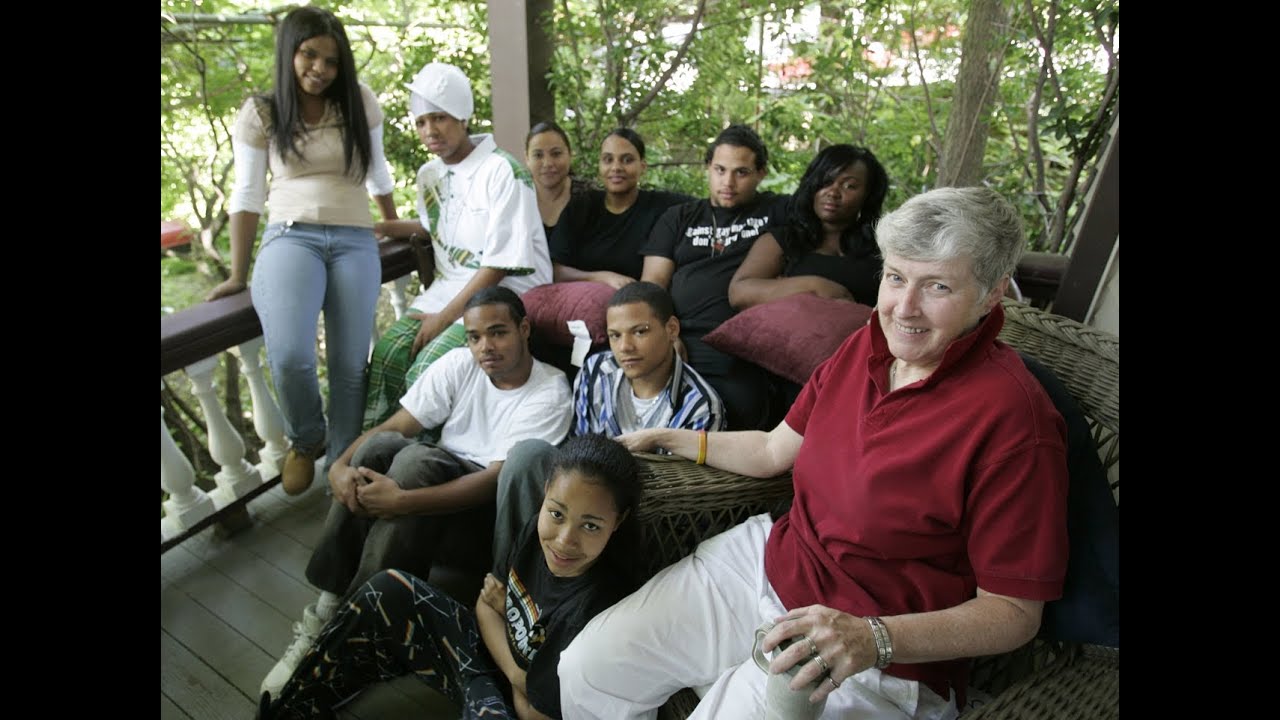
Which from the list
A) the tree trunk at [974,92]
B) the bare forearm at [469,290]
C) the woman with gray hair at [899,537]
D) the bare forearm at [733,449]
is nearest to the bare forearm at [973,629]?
the woman with gray hair at [899,537]

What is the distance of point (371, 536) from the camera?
1.83 meters

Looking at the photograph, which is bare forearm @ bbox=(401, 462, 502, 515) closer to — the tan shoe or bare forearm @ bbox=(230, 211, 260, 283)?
the tan shoe

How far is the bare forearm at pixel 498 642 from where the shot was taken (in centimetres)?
146

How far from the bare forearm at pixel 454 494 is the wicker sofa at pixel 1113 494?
19.4 inches

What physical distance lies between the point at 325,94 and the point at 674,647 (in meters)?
1.96

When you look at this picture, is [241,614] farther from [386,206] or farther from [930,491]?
[930,491]

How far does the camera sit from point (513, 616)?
4.93ft

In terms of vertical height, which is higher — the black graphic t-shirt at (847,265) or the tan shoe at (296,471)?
the black graphic t-shirt at (847,265)

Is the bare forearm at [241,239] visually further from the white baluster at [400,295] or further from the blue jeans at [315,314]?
the white baluster at [400,295]

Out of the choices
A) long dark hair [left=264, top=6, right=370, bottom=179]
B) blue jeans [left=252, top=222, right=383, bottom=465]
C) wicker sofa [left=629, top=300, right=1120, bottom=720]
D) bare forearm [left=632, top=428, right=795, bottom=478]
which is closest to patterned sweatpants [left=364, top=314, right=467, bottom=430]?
blue jeans [left=252, top=222, right=383, bottom=465]

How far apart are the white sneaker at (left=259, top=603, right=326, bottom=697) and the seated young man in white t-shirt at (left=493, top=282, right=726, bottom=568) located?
1.76ft

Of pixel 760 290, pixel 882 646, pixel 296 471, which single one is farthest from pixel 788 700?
pixel 296 471
